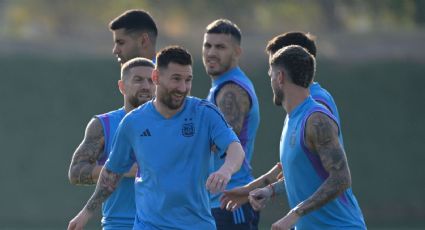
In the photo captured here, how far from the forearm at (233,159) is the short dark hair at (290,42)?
1.54 metres

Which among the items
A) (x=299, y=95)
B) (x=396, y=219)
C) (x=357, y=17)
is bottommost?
(x=396, y=219)

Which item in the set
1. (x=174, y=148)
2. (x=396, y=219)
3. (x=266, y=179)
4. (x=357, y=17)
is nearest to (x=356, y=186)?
(x=396, y=219)

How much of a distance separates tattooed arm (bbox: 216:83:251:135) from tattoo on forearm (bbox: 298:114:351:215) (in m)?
1.80

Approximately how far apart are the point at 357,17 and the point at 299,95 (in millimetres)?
20749

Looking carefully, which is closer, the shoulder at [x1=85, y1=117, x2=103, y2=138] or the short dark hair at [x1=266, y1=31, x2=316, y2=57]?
the shoulder at [x1=85, y1=117, x2=103, y2=138]

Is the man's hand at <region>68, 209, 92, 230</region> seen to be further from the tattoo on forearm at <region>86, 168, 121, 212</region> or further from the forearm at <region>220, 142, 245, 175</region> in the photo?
the forearm at <region>220, 142, 245, 175</region>

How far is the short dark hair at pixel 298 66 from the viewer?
23.8 feet

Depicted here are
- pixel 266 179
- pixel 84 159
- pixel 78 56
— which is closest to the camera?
pixel 84 159

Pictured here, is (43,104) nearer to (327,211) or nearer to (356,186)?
(356,186)

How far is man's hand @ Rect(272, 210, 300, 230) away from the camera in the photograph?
6773mm

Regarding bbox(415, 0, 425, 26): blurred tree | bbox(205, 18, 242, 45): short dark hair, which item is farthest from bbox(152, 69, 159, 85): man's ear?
bbox(415, 0, 425, 26): blurred tree

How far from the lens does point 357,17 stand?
2770cm

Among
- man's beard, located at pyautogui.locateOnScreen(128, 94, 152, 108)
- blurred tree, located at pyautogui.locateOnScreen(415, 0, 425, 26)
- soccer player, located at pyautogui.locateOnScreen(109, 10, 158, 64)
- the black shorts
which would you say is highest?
blurred tree, located at pyautogui.locateOnScreen(415, 0, 425, 26)

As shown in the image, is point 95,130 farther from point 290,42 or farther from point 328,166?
point 328,166
